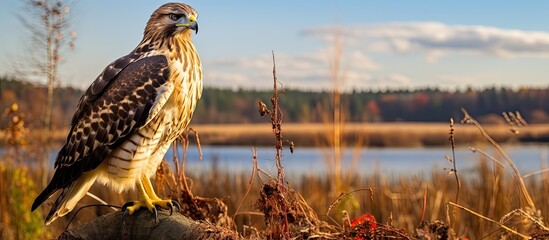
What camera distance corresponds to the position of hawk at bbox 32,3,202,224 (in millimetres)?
3506

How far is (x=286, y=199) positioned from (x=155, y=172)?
3.96ft

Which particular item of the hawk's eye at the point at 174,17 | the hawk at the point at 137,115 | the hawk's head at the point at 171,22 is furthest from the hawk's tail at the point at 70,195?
the hawk's eye at the point at 174,17

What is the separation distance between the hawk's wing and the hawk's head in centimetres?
17

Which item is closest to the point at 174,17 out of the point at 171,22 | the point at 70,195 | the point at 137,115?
the point at 171,22

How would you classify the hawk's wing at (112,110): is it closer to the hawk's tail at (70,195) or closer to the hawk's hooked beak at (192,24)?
the hawk's tail at (70,195)

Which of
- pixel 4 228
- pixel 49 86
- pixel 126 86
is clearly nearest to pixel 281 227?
pixel 126 86

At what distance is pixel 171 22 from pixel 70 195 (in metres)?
1.05

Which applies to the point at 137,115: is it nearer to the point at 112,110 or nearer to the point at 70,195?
the point at 112,110

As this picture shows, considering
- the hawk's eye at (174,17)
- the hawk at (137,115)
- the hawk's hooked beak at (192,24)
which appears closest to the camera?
the hawk at (137,115)

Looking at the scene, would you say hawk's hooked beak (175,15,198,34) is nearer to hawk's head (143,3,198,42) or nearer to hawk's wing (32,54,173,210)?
hawk's head (143,3,198,42)

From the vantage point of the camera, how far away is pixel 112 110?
3707mm

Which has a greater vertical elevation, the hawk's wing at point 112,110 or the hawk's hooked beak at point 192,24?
the hawk's hooked beak at point 192,24

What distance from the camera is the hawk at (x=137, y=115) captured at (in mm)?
3506

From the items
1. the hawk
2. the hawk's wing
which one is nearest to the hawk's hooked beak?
the hawk
